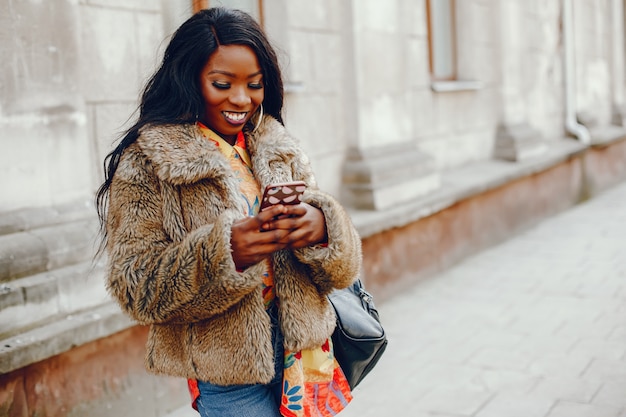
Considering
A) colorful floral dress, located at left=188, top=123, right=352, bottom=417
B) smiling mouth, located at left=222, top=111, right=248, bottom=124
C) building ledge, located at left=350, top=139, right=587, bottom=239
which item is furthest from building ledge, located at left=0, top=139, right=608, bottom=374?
smiling mouth, located at left=222, top=111, right=248, bottom=124

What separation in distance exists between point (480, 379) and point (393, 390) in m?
0.49

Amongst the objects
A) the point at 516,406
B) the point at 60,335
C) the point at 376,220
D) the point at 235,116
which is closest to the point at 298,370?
the point at 235,116

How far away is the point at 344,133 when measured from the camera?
6191 millimetres

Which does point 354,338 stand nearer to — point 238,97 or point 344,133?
point 238,97

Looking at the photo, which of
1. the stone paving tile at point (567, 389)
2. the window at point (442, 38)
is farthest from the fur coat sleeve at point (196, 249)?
the window at point (442, 38)

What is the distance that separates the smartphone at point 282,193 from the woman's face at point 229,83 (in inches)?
12.3

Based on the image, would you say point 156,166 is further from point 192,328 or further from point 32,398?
point 32,398

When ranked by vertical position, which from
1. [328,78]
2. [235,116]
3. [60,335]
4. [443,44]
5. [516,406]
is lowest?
[516,406]

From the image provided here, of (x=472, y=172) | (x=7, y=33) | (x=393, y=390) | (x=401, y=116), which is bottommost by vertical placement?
(x=393, y=390)

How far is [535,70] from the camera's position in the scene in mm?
9820

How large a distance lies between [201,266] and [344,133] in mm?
4429

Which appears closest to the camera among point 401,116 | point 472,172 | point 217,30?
point 217,30

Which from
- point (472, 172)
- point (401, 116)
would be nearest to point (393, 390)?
point (401, 116)

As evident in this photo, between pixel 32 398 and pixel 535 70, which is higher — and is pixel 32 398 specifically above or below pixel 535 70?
below
